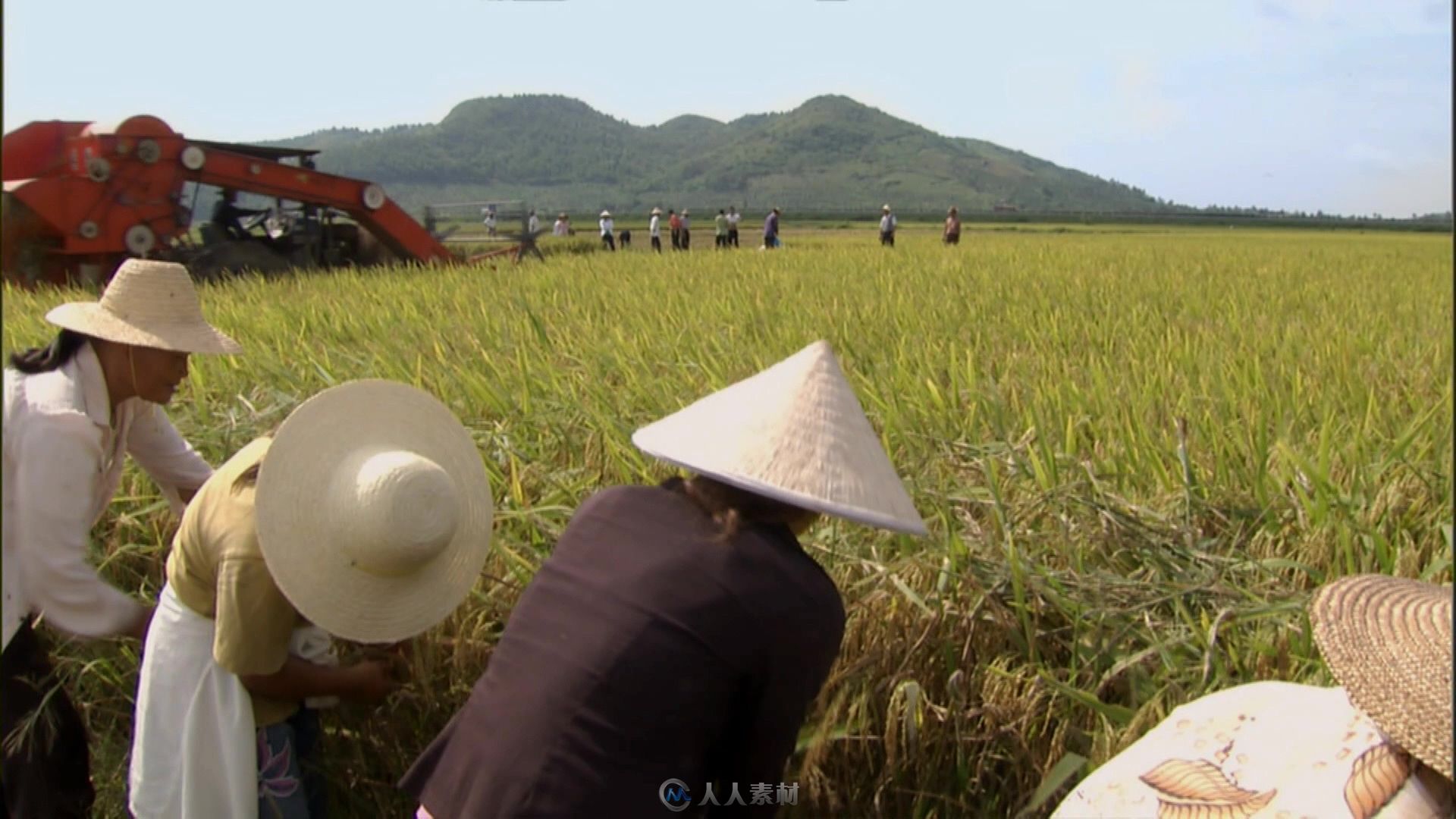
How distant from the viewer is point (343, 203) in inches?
356

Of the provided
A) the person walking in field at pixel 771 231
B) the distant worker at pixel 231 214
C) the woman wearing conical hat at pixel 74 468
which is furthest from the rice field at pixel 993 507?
the person walking in field at pixel 771 231

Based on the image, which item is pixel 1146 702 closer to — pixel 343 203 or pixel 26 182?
pixel 26 182

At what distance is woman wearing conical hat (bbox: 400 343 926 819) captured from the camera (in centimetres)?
123

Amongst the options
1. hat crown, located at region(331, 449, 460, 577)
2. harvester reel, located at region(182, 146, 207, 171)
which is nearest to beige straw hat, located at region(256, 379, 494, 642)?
hat crown, located at region(331, 449, 460, 577)

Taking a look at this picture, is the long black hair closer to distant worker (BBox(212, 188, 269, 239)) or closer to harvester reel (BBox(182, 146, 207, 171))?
harvester reel (BBox(182, 146, 207, 171))

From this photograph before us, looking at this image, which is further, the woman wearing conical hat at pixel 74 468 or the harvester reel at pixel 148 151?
the harvester reel at pixel 148 151

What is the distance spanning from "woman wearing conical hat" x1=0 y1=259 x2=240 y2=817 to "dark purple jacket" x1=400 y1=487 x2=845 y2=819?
80 cm

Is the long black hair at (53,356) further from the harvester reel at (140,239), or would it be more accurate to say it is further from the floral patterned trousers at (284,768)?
the harvester reel at (140,239)

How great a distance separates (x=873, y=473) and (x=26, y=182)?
25.3 ft

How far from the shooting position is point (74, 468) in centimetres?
177

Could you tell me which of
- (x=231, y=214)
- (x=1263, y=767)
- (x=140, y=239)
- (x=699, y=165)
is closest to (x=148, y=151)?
(x=140, y=239)

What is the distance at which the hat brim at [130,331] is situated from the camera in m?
1.88

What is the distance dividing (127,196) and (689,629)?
25.5 feet

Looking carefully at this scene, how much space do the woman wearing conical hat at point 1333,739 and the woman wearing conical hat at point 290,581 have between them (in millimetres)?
1060
